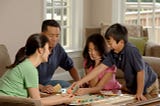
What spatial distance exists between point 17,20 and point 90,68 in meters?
2.20

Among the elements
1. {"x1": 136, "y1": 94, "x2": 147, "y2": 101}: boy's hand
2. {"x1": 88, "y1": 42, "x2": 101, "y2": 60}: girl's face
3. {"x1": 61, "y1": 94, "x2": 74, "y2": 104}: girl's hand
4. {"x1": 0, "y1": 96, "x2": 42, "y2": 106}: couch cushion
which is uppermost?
{"x1": 88, "y1": 42, "x2": 101, "y2": 60}: girl's face

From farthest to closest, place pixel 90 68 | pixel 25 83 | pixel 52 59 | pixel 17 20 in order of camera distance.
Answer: pixel 17 20 → pixel 52 59 → pixel 90 68 → pixel 25 83

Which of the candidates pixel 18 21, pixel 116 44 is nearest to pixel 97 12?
pixel 18 21

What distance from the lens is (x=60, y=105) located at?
7.68 ft

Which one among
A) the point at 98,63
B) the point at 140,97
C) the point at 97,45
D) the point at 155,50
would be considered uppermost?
the point at 97,45

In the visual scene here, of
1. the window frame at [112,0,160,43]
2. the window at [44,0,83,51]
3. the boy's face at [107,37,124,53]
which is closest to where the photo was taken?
the boy's face at [107,37,124,53]

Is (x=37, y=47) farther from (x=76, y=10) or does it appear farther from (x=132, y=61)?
(x=76, y=10)

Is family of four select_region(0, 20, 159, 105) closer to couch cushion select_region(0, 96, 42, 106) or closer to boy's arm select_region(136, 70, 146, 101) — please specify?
boy's arm select_region(136, 70, 146, 101)

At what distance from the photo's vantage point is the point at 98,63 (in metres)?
3.13

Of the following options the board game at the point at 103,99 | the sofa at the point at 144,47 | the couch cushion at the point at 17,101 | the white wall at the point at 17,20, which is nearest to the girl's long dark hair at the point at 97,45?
the board game at the point at 103,99

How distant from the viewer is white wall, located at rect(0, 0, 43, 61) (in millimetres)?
4910

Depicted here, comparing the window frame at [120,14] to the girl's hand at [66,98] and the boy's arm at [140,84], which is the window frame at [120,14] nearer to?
the boy's arm at [140,84]

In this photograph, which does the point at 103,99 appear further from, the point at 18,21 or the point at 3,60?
the point at 18,21

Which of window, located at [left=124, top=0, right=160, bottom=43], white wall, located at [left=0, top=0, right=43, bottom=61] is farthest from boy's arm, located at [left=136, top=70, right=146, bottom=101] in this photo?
window, located at [left=124, top=0, right=160, bottom=43]
